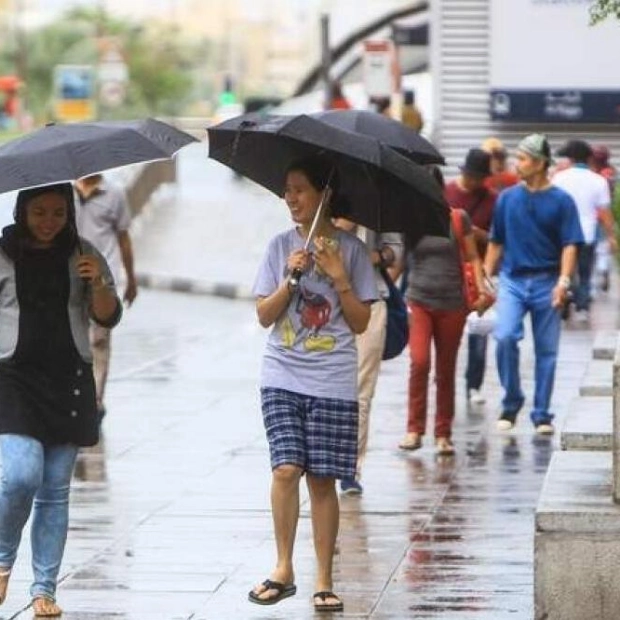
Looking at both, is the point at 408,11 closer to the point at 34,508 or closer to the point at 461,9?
the point at 461,9

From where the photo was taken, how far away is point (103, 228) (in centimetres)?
1457

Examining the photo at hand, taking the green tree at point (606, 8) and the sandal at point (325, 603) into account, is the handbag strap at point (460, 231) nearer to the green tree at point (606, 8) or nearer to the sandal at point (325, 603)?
the green tree at point (606, 8)

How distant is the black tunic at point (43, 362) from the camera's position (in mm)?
8750

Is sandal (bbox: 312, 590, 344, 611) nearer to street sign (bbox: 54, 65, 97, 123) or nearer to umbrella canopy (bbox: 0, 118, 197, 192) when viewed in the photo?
umbrella canopy (bbox: 0, 118, 197, 192)

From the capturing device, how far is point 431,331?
1353cm

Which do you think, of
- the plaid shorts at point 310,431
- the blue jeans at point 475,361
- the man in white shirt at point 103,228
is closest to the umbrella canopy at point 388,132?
the plaid shorts at point 310,431

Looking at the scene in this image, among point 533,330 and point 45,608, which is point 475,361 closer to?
point 533,330

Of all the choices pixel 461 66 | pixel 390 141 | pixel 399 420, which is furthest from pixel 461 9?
pixel 390 141

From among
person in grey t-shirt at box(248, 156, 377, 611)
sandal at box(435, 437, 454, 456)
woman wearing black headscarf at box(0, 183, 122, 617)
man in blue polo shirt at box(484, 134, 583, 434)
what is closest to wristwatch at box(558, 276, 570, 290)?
man in blue polo shirt at box(484, 134, 583, 434)

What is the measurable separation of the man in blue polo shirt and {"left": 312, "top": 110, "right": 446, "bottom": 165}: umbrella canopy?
9.91ft

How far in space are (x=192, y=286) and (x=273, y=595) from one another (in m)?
20.6

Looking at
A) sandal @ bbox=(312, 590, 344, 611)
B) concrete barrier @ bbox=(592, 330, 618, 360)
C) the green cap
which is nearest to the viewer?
sandal @ bbox=(312, 590, 344, 611)

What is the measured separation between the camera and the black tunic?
875 cm

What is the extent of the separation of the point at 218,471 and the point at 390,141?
2903 millimetres
